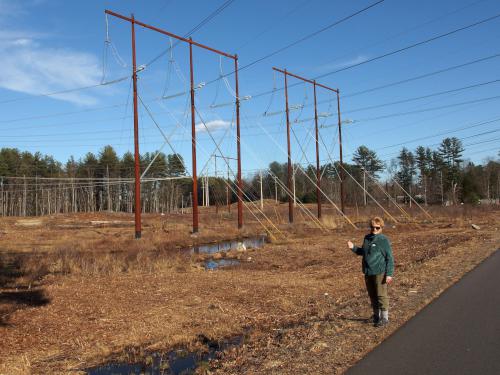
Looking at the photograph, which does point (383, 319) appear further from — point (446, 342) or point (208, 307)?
point (208, 307)

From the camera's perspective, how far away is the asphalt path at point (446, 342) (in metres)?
4.74

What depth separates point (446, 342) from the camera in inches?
218

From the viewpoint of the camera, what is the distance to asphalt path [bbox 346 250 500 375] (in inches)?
187

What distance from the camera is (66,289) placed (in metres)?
11.7

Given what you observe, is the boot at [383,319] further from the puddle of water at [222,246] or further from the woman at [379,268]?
the puddle of water at [222,246]

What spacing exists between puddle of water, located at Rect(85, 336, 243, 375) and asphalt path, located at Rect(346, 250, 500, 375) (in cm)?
234

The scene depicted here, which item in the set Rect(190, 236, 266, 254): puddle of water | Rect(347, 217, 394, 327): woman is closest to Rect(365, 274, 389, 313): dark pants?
Rect(347, 217, 394, 327): woman

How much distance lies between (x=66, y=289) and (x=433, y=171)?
9371 cm

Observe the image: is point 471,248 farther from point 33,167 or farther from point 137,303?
point 33,167

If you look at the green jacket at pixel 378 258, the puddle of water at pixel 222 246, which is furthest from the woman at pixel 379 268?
the puddle of water at pixel 222 246

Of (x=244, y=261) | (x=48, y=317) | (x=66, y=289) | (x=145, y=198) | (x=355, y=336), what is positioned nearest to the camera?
(x=355, y=336)

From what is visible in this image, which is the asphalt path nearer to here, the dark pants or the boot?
the boot

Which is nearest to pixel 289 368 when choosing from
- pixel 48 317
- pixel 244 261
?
pixel 48 317

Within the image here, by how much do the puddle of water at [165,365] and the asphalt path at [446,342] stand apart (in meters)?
2.34
